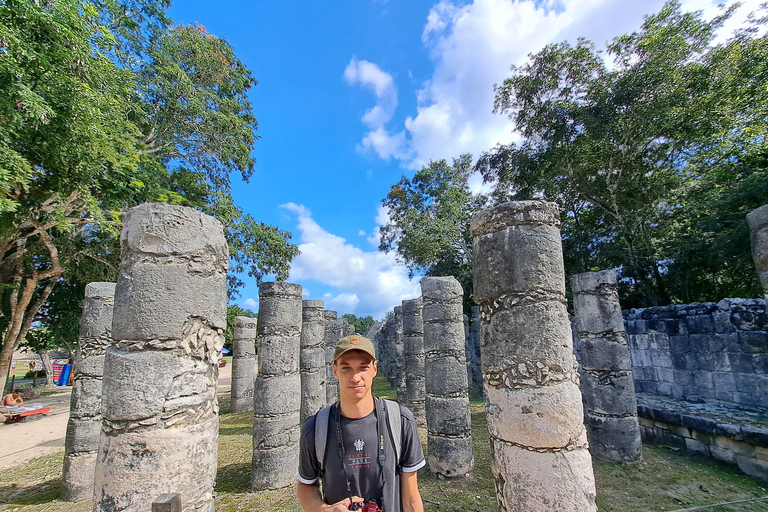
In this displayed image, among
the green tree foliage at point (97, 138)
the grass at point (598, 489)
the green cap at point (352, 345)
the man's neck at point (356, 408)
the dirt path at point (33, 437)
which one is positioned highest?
the green tree foliage at point (97, 138)

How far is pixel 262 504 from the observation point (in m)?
5.04

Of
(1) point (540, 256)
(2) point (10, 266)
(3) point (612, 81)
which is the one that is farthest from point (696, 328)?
(2) point (10, 266)

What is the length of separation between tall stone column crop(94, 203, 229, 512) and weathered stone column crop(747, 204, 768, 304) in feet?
19.7

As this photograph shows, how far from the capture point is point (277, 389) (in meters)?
5.85

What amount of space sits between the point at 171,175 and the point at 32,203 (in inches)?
189

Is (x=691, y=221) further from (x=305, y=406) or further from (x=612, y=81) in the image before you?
(x=305, y=406)

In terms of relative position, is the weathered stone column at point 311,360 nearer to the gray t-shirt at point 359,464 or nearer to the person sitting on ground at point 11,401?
the gray t-shirt at point 359,464

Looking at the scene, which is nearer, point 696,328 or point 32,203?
point 696,328

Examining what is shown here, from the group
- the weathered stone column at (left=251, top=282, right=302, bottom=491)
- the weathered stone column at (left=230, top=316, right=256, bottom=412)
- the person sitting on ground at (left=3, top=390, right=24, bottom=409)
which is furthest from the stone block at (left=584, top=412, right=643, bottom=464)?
the person sitting on ground at (left=3, top=390, right=24, bottom=409)

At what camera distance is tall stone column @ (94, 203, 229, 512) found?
243cm

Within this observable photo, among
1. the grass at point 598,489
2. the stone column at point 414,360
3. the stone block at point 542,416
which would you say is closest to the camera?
the stone block at point 542,416

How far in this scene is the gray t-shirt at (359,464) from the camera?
1.95m

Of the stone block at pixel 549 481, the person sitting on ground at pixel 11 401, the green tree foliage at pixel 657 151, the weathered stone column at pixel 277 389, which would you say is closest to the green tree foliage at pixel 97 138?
the person sitting on ground at pixel 11 401

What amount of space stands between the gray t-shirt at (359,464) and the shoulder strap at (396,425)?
27mm
